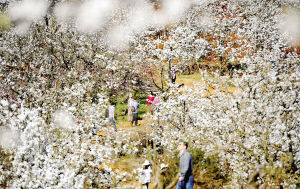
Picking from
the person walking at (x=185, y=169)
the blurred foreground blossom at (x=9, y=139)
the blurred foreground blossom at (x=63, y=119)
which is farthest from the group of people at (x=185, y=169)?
the blurred foreground blossom at (x=9, y=139)

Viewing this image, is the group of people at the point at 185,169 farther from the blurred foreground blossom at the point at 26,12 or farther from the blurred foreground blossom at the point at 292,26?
the blurred foreground blossom at the point at 292,26

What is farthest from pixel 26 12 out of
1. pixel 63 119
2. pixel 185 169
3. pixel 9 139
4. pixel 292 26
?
pixel 292 26

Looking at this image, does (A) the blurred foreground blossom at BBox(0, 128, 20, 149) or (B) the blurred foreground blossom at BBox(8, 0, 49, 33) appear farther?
(B) the blurred foreground blossom at BBox(8, 0, 49, 33)

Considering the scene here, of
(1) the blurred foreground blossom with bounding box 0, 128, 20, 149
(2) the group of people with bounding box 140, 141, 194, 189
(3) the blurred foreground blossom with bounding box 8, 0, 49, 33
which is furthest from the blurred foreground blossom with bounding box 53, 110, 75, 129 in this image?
(3) the blurred foreground blossom with bounding box 8, 0, 49, 33

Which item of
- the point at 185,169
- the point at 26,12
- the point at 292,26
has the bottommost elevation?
the point at 185,169

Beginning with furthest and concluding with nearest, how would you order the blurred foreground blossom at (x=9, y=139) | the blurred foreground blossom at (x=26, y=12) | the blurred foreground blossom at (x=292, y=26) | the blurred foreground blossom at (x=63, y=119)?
the blurred foreground blossom at (x=292, y=26) < the blurred foreground blossom at (x=26, y=12) < the blurred foreground blossom at (x=63, y=119) < the blurred foreground blossom at (x=9, y=139)

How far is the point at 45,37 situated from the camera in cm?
1830

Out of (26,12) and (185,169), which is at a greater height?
(26,12)

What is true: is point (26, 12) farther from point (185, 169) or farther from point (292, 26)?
point (292, 26)

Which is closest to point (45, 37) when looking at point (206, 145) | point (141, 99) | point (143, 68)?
point (143, 68)

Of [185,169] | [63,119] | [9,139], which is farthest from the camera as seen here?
[63,119]

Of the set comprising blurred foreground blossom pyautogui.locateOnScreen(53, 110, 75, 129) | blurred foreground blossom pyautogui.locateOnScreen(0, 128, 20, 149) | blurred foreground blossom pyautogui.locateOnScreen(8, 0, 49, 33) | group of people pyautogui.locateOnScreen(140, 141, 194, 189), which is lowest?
group of people pyautogui.locateOnScreen(140, 141, 194, 189)

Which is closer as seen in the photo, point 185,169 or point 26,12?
point 185,169

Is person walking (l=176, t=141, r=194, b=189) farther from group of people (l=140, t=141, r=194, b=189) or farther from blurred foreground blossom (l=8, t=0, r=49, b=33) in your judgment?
blurred foreground blossom (l=8, t=0, r=49, b=33)
